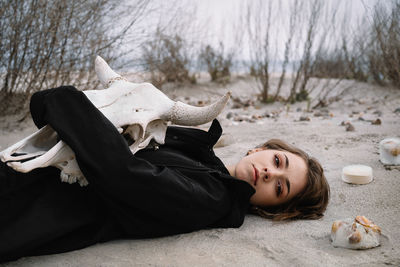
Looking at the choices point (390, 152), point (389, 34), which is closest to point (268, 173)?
point (390, 152)

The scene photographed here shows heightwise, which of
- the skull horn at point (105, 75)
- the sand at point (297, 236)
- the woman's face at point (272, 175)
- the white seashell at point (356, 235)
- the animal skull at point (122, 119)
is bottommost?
the sand at point (297, 236)

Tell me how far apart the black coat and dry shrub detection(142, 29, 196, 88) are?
3189mm

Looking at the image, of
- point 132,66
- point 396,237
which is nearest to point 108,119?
point 396,237

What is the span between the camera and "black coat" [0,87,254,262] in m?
1.53

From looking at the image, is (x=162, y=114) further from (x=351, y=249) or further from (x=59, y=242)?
(x=351, y=249)

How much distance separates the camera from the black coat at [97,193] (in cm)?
153

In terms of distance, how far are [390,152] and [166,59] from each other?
4041 mm

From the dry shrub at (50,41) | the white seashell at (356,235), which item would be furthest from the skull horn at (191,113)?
the dry shrub at (50,41)

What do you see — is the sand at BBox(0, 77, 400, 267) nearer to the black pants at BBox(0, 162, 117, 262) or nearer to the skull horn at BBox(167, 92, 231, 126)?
the black pants at BBox(0, 162, 117, 262)

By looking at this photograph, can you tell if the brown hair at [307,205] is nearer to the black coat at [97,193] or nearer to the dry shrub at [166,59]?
the black coat at [97,193]

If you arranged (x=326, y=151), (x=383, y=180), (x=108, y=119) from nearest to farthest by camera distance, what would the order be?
(x=108, y=119), (x=383, y=180), (x=326, y=151)

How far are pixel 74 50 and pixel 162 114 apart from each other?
2876 millimetres

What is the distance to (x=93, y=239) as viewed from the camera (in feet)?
5.63

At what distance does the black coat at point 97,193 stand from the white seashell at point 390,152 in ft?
4.65
